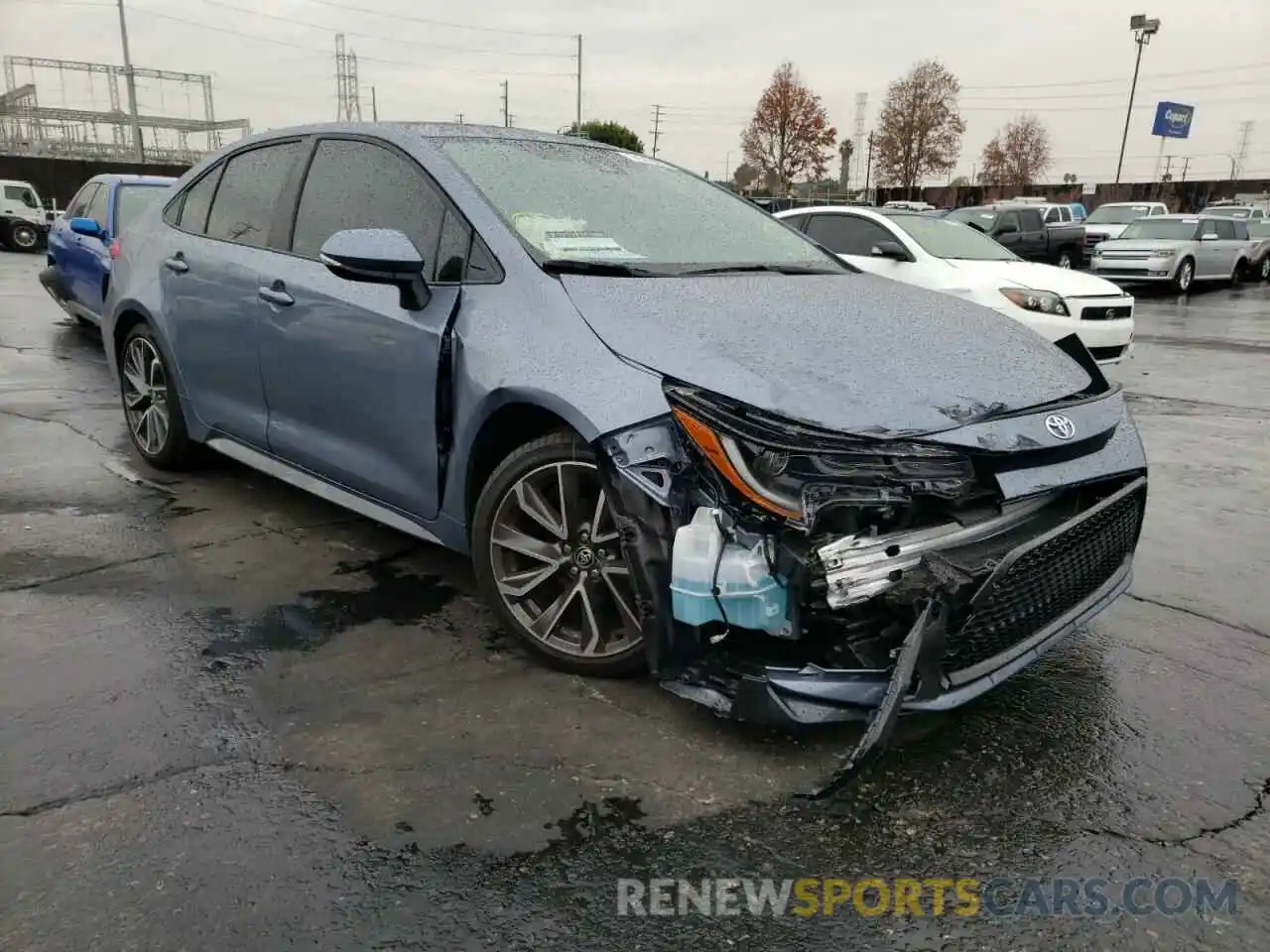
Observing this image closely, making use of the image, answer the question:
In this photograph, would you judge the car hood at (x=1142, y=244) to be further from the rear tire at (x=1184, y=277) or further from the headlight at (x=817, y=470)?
the headlight at (x=817, y=470)

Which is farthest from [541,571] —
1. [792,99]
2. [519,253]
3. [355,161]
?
[792,99]

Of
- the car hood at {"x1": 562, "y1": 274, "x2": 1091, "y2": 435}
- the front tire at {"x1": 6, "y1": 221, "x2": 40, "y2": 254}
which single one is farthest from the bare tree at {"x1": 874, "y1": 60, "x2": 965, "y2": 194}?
the car hood at {"x1": 562, "y1": 274, "x2": 1091, "y2": 435}

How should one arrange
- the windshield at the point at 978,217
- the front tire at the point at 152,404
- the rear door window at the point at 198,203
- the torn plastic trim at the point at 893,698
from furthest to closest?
the windshield at the point at 978,217 < the front tire at the point at 152,404 < the rear door window at the point at 198,203 < the torn plastic trim at the point at 893,698

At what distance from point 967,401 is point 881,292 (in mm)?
998

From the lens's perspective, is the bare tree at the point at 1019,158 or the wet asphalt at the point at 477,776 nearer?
the wet asphalt at the point at 477,776

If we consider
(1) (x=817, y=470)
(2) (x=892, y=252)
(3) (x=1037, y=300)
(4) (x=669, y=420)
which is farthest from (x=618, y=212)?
Result: (3) (x=1037, y=300)

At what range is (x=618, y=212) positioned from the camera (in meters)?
3.59

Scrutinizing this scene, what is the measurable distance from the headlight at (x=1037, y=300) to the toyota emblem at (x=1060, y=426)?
6353 millimetres

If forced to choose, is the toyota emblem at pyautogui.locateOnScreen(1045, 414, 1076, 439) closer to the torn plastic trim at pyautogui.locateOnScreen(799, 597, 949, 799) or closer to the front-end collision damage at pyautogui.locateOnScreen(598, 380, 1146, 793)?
the front-end collision damage at pyautogui.locateOnScreen(598, 380, 1146, 793)

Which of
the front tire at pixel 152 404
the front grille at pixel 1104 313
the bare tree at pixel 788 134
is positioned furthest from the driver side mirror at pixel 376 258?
the bare tree at pixel 788 134

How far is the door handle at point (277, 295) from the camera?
3814 mm

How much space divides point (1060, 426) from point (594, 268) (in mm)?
1468

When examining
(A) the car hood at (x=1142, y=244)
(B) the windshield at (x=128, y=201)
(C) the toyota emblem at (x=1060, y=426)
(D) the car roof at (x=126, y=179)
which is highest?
(D) the car roof at (x=126, y=179)

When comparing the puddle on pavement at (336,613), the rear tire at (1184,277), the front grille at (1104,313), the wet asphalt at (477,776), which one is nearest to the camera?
the wet asphalt at (477,776)
